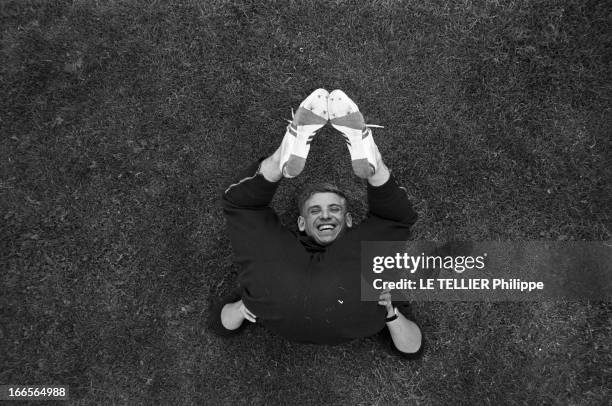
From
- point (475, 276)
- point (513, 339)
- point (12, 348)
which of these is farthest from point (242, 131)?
point (513, 339)

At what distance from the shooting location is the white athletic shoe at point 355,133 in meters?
3.94

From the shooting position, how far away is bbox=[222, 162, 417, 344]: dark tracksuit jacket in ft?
13.0

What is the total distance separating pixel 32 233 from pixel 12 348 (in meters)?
1.18

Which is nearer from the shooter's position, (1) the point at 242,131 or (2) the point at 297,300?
(2) the point at 297,300

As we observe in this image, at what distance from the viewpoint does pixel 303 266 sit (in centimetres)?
402

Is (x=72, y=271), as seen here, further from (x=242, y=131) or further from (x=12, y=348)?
(x=242, y=131)

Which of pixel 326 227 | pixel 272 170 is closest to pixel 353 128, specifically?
pixel 272 170

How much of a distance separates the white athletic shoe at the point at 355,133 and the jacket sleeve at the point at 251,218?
727mm

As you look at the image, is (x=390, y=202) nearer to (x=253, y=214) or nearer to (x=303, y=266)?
(x=303, y=266)

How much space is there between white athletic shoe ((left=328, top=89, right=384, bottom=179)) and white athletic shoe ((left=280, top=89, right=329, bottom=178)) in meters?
0.10

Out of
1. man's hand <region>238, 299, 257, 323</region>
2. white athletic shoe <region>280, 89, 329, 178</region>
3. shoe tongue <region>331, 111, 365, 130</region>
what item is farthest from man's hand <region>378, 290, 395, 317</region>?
shoe tongue <region>331, 111, 365, 130</region>

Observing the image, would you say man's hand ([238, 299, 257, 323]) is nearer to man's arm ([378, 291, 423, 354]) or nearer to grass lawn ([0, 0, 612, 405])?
grass lawn ([0, 0, 612, 405])

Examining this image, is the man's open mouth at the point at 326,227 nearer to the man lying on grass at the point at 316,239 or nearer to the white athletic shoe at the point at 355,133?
the man lying on grass at the point at 316,239

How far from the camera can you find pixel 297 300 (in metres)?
3.93
